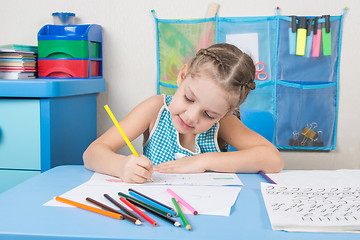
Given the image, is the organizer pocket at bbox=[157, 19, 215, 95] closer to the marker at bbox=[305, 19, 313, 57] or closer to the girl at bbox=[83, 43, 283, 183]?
the marker at bbox=[305, 19, 313, 57]

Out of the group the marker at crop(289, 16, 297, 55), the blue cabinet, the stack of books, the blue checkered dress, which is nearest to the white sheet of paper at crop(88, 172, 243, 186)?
the blue checkered dress

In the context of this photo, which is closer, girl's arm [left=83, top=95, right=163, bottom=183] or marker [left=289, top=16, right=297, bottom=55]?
girl's arm [left=83, top=95, right=163, bottom=183]

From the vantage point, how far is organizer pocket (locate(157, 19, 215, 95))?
6.32ft

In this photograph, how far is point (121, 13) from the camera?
197cm

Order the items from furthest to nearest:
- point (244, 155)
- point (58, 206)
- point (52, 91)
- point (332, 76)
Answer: point (332, 76)
point (52, 91)
point (244, 155)
point (58, 206)

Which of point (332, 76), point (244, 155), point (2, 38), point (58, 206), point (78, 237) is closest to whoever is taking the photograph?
point (78, 237)

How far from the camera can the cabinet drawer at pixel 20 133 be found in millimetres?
1384

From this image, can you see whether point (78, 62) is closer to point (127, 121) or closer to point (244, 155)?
point (127, 121)

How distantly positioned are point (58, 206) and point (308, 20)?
5.22 feet

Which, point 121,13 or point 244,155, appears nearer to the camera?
point 244,155

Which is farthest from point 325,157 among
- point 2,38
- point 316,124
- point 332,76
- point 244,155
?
point 2,38

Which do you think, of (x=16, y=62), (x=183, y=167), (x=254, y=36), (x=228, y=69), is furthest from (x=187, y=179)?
(x=254, y=36)

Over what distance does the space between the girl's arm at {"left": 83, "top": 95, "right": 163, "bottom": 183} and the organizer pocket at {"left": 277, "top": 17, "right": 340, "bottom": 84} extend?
894mm

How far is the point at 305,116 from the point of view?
1930mm
